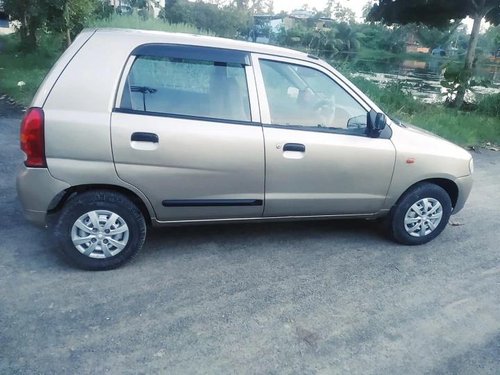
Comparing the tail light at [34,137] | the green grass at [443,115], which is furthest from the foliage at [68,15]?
the tail light at [34,137]

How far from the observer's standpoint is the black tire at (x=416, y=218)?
12.8 feet

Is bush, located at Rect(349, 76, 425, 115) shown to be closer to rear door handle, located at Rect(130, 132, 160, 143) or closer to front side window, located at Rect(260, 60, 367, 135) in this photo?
front side window, located at Rect(260, 60, 367, 135)

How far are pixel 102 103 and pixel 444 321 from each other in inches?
113

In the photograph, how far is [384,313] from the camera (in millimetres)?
2988

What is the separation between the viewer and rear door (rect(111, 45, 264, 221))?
120 inches

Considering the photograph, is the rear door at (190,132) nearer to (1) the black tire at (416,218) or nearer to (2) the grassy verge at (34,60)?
(1) the black tire at (416,218)

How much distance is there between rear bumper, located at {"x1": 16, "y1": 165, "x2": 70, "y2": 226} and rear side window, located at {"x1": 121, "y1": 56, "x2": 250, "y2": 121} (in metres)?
0.73

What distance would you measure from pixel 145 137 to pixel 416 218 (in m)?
2.62

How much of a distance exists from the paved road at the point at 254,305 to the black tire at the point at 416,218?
0.11 metres

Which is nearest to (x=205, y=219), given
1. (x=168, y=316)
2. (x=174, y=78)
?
(x=168, y=316)

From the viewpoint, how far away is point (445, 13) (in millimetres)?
12234

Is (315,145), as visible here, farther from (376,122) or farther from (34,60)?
(34,60)

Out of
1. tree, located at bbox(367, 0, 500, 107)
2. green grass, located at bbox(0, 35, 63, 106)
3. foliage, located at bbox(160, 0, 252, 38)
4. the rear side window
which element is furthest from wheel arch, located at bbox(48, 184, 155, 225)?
foliage, located at bbox(160, 0, 252, 38)

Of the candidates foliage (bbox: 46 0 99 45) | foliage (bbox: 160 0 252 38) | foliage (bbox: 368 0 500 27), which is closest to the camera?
foliage (bbox: 368 0 500 27)
